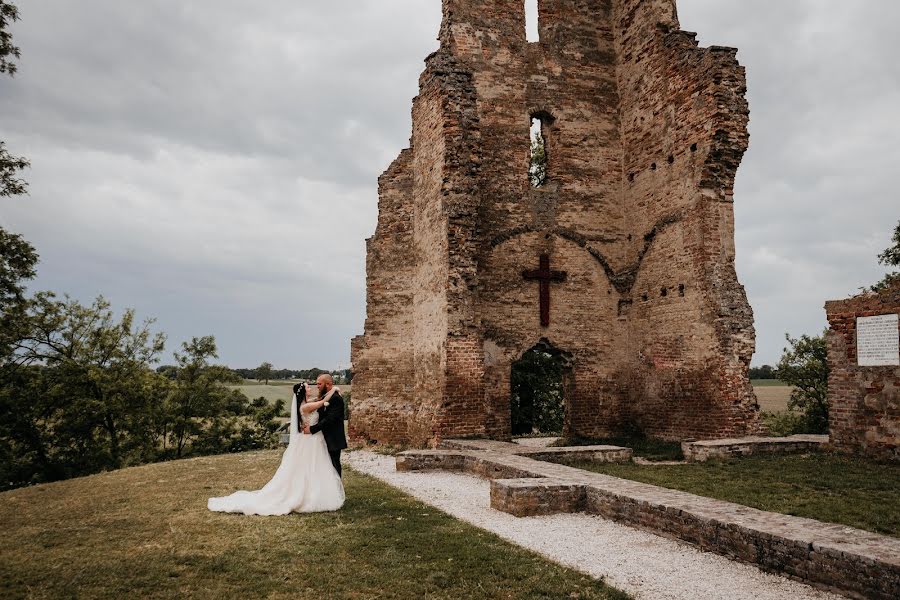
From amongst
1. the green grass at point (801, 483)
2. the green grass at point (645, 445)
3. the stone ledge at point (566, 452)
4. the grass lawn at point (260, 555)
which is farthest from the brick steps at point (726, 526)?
the green grass at point (645, 445)

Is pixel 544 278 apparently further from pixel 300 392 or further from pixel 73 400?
pixel 73 400

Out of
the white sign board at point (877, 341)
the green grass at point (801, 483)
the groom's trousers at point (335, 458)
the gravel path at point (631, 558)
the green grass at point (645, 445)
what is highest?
the white sign board at point (877, 341)

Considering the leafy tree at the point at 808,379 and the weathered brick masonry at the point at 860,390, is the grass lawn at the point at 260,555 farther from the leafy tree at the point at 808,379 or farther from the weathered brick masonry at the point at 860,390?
the leafy tree at the point at 808,379

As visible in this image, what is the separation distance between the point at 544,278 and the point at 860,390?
719 cm

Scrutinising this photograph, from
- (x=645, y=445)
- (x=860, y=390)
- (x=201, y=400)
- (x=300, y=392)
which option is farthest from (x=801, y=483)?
(x=201, y=400)

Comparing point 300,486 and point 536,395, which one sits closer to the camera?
point 300,486

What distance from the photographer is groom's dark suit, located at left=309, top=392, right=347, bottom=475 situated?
27.5ft

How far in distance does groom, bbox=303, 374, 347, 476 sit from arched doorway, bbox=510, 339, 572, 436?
15.7m

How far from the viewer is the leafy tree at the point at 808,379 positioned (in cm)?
2236

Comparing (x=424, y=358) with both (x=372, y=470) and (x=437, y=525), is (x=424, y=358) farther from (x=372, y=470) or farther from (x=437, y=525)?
(x=437, y=525)

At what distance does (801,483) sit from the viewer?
881cm

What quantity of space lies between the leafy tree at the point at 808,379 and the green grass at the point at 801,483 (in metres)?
12.5

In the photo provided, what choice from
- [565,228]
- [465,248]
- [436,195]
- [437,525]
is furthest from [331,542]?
[565,228]

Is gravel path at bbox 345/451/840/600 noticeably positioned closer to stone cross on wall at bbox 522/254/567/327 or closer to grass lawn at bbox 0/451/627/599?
grass lawn at bbox 0/451/627/599
